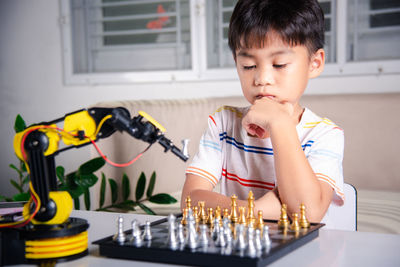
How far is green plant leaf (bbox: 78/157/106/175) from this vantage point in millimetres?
2309

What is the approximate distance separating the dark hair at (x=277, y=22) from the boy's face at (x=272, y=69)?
0.07 feet

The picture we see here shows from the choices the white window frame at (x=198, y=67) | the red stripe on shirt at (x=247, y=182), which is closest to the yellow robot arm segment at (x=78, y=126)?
the red stripe on shirt at (x=247, y=182)

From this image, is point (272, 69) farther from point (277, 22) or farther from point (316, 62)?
point (316, 62)

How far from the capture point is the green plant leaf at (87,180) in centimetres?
227

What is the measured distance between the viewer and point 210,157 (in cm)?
131

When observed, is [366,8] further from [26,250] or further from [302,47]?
[26,250]

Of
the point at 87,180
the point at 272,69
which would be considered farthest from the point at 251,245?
the point at 87,180

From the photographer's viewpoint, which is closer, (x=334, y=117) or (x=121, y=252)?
(x=121, y=252)

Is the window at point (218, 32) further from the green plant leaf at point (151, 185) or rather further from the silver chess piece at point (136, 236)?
the silver chess piece at point (136, 236)

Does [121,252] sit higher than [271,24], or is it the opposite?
[271,24]

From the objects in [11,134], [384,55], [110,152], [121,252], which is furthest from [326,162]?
[11,134]

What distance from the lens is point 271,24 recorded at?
Result: 120 centimetres

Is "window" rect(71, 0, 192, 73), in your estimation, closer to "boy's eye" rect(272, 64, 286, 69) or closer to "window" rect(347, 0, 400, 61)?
"window" rect(347, 0, 400, 61)

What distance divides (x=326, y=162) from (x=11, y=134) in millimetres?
3395
